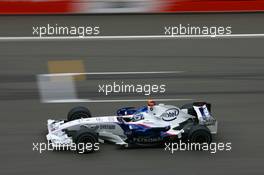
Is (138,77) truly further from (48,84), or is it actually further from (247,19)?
(247,19)

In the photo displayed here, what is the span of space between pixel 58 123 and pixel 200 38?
6.50 metres

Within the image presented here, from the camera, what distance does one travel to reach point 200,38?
16.2 metres

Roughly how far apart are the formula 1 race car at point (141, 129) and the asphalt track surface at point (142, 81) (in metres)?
0.16

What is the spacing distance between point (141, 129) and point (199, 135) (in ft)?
2.53

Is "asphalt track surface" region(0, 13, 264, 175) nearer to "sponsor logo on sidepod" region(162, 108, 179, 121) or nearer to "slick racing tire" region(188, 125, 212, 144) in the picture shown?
"slick racing tire" region(188, 125, 212, 144)

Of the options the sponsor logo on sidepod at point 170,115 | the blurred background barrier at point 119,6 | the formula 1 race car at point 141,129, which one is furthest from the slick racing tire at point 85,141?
the blurred background barrier at point 119,6

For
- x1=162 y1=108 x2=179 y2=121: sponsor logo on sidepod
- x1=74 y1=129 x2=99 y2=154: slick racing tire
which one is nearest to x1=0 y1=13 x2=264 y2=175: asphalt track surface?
x1=74 y1=129 x2=99 y2=154: slick racing tire

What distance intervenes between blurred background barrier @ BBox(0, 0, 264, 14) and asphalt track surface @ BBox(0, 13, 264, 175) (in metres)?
0.18

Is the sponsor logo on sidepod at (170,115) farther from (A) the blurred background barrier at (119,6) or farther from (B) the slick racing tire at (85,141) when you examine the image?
(A) the blurred background barrier at (119,6)

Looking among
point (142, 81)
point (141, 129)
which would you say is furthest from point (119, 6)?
point (141, 129)

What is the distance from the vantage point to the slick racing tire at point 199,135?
976 cm

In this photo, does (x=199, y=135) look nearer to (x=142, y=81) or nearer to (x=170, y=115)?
(x=170, y=115)

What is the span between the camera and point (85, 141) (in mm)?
9672

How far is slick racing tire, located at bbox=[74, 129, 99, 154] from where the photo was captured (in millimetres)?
9648
